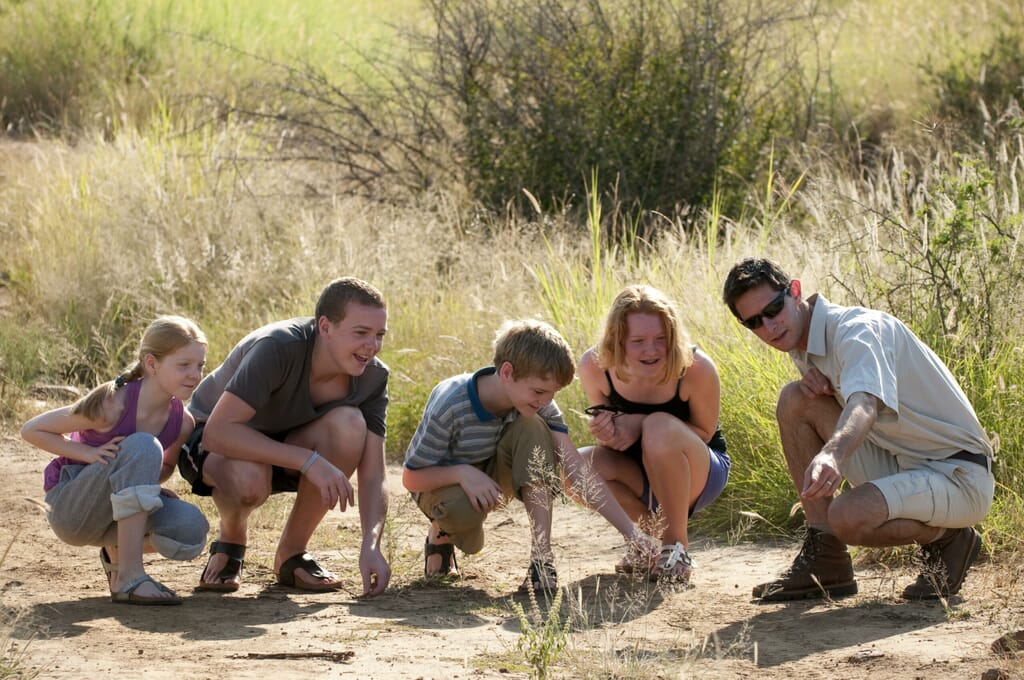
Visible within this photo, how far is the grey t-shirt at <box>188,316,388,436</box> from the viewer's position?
4617 mm

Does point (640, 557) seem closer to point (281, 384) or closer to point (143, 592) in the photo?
point (281, 384)

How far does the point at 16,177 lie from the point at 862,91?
28.0ft

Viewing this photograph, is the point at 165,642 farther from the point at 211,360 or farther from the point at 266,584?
the point at 211,360

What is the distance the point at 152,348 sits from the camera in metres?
4.48

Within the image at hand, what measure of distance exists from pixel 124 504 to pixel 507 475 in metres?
1.36

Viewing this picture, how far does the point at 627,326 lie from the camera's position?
4.67m

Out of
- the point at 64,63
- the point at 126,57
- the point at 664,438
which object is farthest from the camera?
the point at 126,57

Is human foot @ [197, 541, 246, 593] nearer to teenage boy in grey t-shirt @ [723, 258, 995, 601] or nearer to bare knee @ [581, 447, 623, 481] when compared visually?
bare knee @ [581, 447, 623, 481]

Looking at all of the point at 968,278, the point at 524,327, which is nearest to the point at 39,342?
the point at 524,327

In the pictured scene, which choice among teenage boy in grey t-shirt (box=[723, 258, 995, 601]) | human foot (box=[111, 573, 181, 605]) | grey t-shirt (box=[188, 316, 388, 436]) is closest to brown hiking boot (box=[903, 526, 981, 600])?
teenage boy in grey t-shirt (box=[723, 258, 995, 601])

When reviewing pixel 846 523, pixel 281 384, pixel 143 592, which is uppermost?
pixel 281 384

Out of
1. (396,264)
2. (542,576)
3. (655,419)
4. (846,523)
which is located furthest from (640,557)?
(396,264)

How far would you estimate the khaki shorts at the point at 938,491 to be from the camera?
4254 mm

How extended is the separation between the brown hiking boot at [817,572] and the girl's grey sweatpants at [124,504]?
200 cm
